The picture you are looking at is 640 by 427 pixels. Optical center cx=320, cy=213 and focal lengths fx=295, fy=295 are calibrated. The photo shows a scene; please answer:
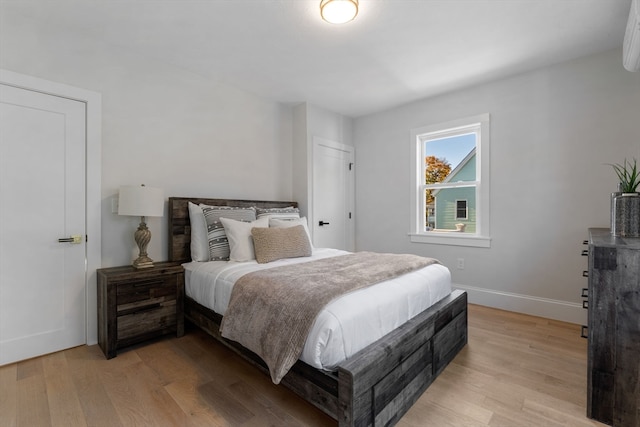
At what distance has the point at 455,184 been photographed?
144 inches

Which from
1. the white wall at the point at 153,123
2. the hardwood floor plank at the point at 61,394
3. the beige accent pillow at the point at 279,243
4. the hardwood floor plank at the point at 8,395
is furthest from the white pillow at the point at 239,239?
the hardwood floor plank at the point at 8,395

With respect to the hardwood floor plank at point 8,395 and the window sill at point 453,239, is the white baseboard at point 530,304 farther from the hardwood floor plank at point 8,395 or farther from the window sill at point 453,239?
the hardwood floor plank at point 8,395

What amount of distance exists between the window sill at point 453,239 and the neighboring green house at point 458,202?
A: 0.44 feet

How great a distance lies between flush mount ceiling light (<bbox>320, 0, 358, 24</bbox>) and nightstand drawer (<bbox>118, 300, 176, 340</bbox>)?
2.53 meters

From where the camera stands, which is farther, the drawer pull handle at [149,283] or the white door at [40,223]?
the drawer pull handle at [149,283]

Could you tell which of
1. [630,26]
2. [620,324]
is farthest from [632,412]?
[630,26]

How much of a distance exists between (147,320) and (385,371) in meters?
1.95

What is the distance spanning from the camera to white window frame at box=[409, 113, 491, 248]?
132 inches

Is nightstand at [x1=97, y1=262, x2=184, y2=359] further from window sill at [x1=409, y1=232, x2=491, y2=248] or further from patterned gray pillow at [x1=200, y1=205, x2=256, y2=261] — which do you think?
window sill at [x1=409, y1=232, x2=491, y2=248]

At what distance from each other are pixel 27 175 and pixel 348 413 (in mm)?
2719

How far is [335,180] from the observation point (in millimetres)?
4270

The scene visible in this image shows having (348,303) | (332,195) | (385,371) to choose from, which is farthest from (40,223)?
(332,195)

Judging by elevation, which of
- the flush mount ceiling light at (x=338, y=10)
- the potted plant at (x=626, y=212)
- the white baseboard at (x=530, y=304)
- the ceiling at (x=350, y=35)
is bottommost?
the white baseboard at (x=530, y=304)

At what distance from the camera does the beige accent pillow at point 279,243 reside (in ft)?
8.26
